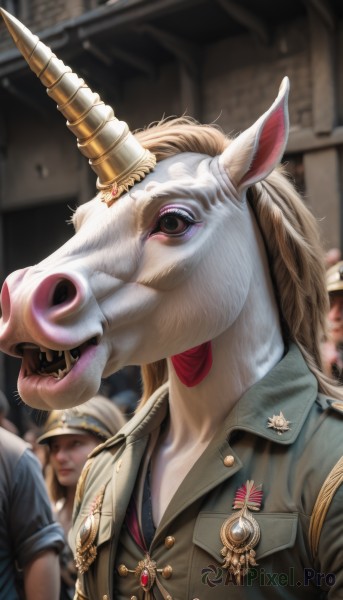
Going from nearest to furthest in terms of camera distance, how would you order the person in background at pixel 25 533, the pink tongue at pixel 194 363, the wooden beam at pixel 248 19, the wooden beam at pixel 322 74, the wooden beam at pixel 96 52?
the pink tongue at pixel 194 363
the person in background at pixel 25 533
the wooden beam at pixel 322 74
the wooden beam at pixel 248 19
the wooden beam at pixel 96 52

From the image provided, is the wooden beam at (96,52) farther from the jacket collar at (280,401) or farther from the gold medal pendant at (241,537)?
the gold medal pendant at (241,537)

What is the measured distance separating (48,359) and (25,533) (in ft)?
4.55

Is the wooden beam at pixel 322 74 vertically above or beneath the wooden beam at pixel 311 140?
above

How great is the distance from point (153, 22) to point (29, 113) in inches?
125

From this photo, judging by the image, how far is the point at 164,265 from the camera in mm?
1613

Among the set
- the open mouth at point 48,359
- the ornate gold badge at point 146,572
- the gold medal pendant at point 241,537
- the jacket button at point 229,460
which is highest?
the open mouth at point 48,359

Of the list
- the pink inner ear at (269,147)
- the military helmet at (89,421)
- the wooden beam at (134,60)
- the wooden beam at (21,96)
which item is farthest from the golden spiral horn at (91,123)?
the wooden beam at (21,96)

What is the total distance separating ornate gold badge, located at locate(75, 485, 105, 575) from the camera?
5.91ft

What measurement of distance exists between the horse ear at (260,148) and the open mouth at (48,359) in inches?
19.5

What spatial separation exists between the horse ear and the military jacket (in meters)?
0.41

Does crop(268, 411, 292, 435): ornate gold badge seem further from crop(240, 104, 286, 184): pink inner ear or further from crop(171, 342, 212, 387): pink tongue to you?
crop(240, 104, 286, 184): pink inner ear

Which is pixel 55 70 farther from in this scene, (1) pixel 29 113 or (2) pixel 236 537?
(1) pixel 29 113

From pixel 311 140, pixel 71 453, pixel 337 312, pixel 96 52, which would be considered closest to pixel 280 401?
pixel 337 312

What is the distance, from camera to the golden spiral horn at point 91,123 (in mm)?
1627
